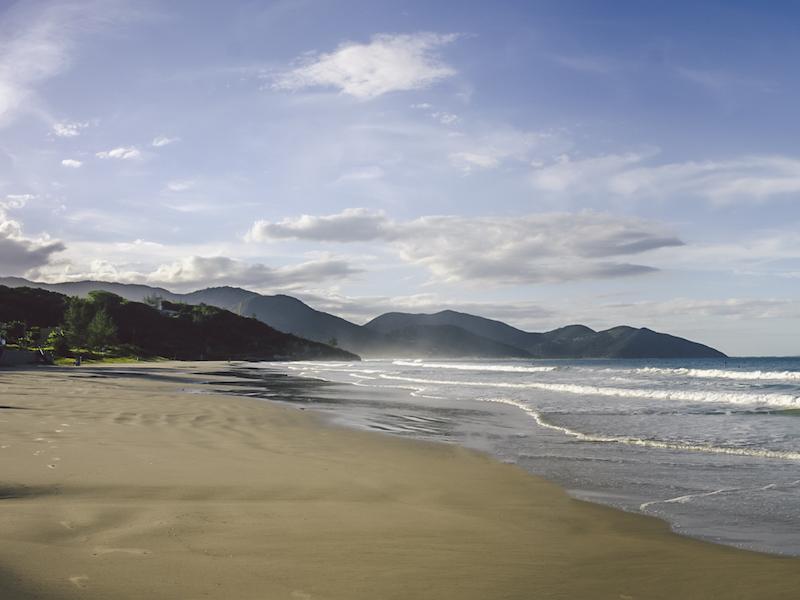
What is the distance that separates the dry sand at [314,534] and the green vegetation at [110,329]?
76.2 m

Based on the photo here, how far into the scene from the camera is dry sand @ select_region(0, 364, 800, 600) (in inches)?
181

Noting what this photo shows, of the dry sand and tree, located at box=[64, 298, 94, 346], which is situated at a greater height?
tree, located at box=[64, 298, 94, 346]

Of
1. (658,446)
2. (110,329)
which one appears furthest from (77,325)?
(658,446)

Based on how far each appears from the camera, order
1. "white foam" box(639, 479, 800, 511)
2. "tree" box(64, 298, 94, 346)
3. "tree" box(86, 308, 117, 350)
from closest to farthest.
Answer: "white foam" box(639, 479, 800, 511), "tree" box(64, 298, 94, 346), "tree" box(86, 308, 117, 350)

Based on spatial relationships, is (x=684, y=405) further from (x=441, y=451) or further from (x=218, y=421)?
(x=218, y=421)

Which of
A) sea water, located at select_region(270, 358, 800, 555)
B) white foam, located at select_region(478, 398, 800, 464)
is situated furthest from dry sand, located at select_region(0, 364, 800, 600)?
white foam, located at select_region(478, 398, 800, 464)

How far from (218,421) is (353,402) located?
10.6m

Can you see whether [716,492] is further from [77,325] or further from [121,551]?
[77,325]

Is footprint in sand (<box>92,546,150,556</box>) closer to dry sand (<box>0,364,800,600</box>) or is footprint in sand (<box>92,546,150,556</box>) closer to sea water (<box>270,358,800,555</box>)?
dry sand (<box>0,364,800,600</box>)

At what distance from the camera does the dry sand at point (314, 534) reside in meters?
4.60

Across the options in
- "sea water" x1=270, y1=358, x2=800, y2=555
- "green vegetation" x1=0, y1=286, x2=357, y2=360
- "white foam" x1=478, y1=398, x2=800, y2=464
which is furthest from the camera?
"green vegetation" x1=0, y1=286, x2=357, y2=360

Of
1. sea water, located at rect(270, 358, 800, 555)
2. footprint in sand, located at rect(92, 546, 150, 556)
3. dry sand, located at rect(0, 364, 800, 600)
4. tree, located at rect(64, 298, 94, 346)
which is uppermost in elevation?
tree, located at rect(64, 298, 94, 346)

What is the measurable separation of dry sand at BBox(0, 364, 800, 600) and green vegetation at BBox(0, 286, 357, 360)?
250 feet

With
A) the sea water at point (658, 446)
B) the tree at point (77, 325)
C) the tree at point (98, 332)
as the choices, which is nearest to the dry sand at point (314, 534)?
the sea water at point (658, 446)
